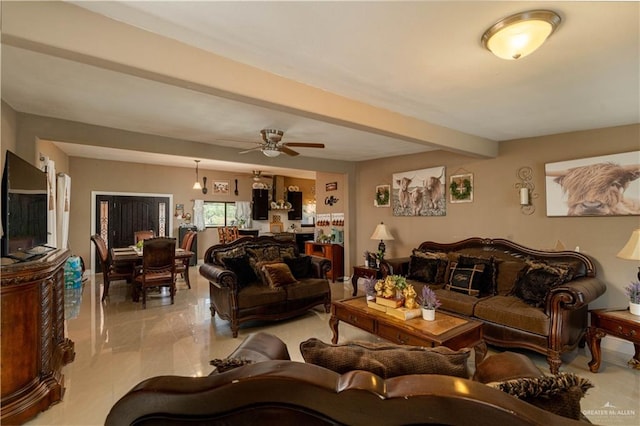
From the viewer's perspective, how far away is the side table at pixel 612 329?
2.53m

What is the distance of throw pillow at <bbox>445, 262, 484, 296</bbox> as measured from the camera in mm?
3566

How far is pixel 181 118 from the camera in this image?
3.27 m

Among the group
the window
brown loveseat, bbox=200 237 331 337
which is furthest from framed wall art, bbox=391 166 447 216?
the window

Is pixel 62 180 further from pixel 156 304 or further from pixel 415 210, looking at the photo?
pixel 415 210

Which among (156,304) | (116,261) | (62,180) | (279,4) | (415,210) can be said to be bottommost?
(156,304)

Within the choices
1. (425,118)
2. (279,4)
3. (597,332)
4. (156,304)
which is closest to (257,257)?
(156,304)

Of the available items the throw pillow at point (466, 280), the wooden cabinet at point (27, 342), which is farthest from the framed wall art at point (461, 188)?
the wooden cabinet at point (27, 342)

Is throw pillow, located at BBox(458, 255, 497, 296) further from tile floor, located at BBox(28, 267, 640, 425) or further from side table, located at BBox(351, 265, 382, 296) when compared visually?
side table, located at BBox(351, 265, 382, 296)

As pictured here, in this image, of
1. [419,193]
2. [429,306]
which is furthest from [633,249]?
[419,193]

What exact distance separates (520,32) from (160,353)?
12.8ft

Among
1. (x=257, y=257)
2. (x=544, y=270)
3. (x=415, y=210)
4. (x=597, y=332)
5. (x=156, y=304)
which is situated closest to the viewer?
(x=597, y=332)

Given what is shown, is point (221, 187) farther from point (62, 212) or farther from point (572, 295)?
point (572, 295)

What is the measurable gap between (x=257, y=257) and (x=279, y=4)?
321 centimetres

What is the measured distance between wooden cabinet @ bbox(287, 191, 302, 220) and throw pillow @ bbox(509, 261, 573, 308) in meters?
7.33
